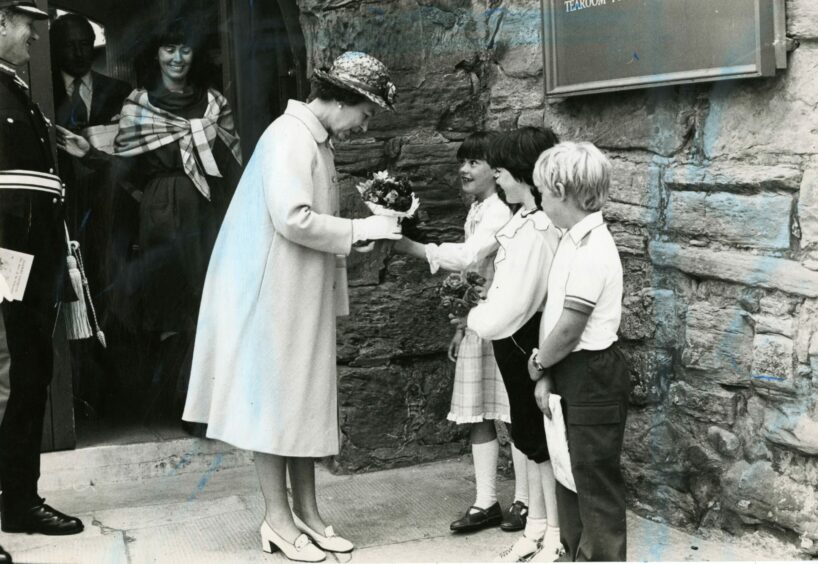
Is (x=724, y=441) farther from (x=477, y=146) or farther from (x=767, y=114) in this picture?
(x=477, y=146)

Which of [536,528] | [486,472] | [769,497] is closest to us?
[769,497]

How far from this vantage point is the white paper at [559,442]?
3305mm

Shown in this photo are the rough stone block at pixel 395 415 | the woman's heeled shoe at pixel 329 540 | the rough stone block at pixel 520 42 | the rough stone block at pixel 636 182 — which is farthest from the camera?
the rough stone block at pixel 395 415

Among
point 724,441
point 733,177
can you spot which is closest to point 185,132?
point 733,177

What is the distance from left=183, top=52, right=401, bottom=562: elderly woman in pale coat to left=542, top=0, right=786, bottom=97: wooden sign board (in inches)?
34.9

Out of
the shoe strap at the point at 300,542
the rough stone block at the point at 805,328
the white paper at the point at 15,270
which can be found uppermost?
the white paper at the point at 15,270

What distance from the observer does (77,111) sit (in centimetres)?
505

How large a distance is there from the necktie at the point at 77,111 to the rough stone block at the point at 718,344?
115 inches

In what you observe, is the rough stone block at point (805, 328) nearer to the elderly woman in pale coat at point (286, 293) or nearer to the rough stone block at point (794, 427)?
the rough stone block at point (794, 427)

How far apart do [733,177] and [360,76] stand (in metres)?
1.36

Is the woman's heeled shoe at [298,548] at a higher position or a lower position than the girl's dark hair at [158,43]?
lower

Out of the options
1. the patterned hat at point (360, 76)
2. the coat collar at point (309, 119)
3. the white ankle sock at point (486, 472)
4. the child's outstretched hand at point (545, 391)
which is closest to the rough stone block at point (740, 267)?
the child's outstretched hand at point (545, 391)

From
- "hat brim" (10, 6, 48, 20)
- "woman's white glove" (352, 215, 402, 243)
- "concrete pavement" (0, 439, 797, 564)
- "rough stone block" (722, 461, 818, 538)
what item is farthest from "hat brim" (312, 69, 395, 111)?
"rough stone block" (722, 461, 818, 538)

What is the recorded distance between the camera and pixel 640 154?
4.20 m
